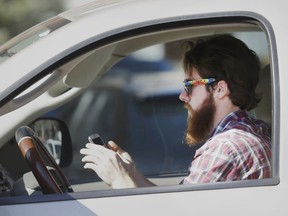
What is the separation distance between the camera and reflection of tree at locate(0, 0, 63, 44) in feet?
33.8

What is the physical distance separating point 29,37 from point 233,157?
0.82m

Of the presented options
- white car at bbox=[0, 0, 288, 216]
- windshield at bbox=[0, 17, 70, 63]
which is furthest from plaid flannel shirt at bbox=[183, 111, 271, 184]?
windshield at bbox=[0, 17, 70, 63]

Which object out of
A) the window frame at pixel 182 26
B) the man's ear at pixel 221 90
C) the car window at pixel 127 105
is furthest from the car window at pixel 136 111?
the window frame at pixel 182 26

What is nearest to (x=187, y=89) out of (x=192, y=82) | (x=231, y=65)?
(x=192, y=82)

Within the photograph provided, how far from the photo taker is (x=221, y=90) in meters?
2.79

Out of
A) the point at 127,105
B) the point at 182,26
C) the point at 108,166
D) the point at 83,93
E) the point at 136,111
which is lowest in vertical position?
the point at 108,166

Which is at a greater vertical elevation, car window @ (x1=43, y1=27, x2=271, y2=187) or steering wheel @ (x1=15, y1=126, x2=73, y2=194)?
car window @ (x1=43, y1=27, x2=271, y2=187)

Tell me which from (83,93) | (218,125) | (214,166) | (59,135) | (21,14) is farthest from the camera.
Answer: (21,14)

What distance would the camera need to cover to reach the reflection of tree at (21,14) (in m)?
10.3

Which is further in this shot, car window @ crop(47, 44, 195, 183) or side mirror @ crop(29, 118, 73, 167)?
car window @ crop(47, 44, 195, 183)

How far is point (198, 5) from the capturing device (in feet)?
7.82

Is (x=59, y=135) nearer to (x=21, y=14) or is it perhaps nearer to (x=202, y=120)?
(x=202, y=120)

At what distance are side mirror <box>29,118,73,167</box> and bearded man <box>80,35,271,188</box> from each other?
1085 mm

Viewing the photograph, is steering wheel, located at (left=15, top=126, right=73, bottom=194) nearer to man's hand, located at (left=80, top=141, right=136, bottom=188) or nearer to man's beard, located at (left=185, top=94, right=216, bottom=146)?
man's hand, located at (left=80, top=141, right=136, bottom=188)
